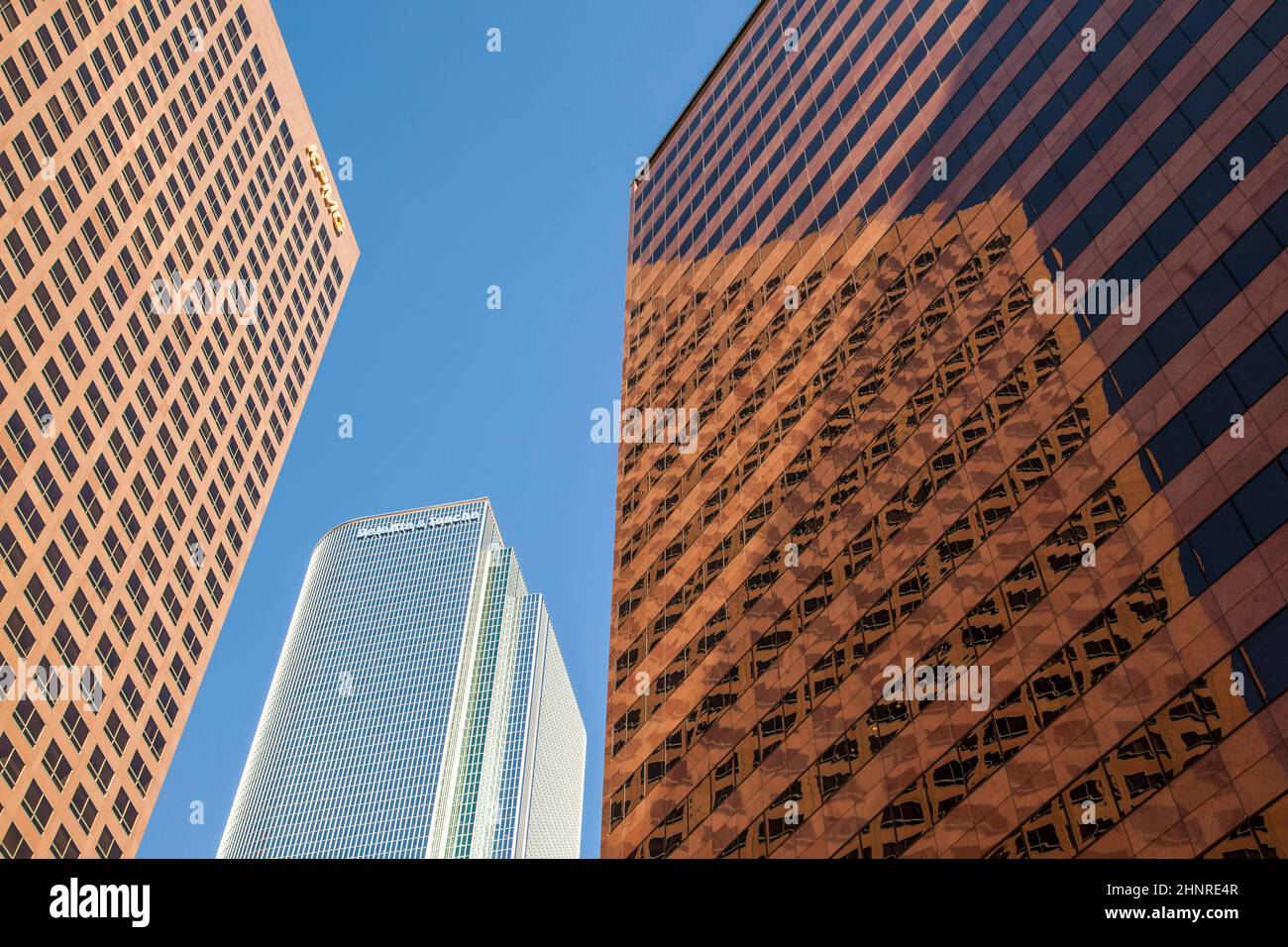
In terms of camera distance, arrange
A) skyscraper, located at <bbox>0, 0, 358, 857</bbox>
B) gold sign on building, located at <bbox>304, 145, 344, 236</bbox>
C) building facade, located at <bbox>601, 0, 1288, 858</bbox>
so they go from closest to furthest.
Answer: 1. building facade, located at <bbox>601, 0, 1288, 858</bbox>
2. skyscraper, located at <bbox>0, 0, 358, 857</bbox>
3. gold sign on building, located at <bbox>304, 145, 344, 236</bbox>

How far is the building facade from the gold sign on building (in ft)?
208

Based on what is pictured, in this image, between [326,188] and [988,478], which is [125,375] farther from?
[988,478]

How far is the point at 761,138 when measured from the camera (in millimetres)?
83875

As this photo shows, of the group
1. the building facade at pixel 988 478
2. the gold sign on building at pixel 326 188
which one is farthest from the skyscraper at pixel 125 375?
the building facade at pixel 988 478

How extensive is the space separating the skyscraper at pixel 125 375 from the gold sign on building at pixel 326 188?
31.2 ft

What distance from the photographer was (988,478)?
→ 4747 centimetres

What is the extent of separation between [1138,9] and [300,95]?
93773 millimetres

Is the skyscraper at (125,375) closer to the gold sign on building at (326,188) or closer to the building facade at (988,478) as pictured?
the gold sign on building at (326,188)

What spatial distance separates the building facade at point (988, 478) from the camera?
36.4m

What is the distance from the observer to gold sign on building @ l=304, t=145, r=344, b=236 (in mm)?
120312

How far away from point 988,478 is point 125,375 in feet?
215

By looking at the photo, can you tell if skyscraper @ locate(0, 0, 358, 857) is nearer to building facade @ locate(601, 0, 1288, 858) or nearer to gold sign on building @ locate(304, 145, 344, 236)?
gold sign on building @ locate(304, 145, 344, 236)

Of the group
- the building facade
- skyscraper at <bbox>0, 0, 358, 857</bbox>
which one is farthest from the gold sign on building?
the building facade

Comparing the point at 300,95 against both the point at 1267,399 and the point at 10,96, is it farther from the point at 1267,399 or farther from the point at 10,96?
the point at 1267,399
